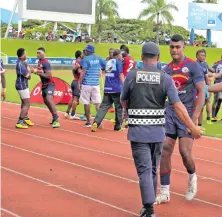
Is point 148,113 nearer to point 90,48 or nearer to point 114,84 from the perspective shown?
point 114,84

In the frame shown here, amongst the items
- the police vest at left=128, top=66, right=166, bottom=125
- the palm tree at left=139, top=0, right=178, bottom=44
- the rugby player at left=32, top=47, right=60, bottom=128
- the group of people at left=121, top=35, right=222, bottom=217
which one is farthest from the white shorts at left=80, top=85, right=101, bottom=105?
the palm tree at left=139, top=0, right=178, bottom=44

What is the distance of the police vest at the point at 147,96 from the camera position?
245 inches

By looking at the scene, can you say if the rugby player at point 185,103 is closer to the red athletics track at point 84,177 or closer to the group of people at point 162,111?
the group of people at point 162,111

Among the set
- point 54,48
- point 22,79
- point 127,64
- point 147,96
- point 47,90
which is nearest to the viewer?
point 147,96

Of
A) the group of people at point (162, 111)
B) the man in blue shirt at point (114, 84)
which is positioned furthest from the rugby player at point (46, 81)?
the group of people at point (162, 111)

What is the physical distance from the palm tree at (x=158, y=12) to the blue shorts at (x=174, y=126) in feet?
221

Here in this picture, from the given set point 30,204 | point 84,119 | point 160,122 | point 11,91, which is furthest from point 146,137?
point 11,91

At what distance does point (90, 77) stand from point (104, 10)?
64598mm

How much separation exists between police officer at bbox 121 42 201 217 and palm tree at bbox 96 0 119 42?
7050 centimetres

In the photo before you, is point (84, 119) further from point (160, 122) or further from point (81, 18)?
point (81, 18)

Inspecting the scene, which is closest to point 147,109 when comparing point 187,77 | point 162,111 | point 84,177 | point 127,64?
point 162,111

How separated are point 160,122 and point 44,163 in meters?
3.76

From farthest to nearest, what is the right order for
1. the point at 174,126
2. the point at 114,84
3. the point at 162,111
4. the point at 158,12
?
the point at 158,12 < the point at 114,84 < the point at 174,126 < the point at 162,111

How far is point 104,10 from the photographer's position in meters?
77.9
